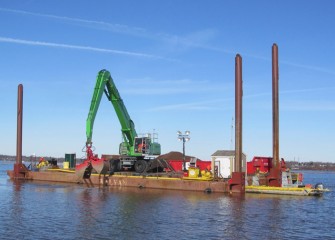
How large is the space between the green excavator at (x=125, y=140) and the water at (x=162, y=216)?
14.2 m

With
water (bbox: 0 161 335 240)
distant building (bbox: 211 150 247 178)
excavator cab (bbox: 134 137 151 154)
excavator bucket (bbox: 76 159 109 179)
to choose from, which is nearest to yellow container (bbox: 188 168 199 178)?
distant building (bbox: 211 150 247 178)

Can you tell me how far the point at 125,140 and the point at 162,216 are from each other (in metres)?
31.7

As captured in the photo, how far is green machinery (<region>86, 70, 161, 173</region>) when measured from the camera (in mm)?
53250

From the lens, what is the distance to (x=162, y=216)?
27.8 meters

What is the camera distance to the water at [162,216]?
22375 millimetres

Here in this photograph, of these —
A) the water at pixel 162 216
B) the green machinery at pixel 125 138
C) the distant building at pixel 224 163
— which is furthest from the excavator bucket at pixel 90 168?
the distant building at pixel 224 163

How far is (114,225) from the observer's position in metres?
24.3

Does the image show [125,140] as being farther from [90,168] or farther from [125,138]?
[90,168]

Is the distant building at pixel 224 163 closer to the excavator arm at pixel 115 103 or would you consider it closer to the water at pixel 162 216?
the water at pixel 162 216

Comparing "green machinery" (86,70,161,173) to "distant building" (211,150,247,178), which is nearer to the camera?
"distant building" (211,150,247,178)

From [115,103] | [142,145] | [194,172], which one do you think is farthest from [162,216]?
[115,103]

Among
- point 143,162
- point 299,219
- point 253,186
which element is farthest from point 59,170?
point 299,219

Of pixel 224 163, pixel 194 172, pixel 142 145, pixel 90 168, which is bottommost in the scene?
pixel 194 172

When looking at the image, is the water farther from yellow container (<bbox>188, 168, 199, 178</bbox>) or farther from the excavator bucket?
the excavator bucket
